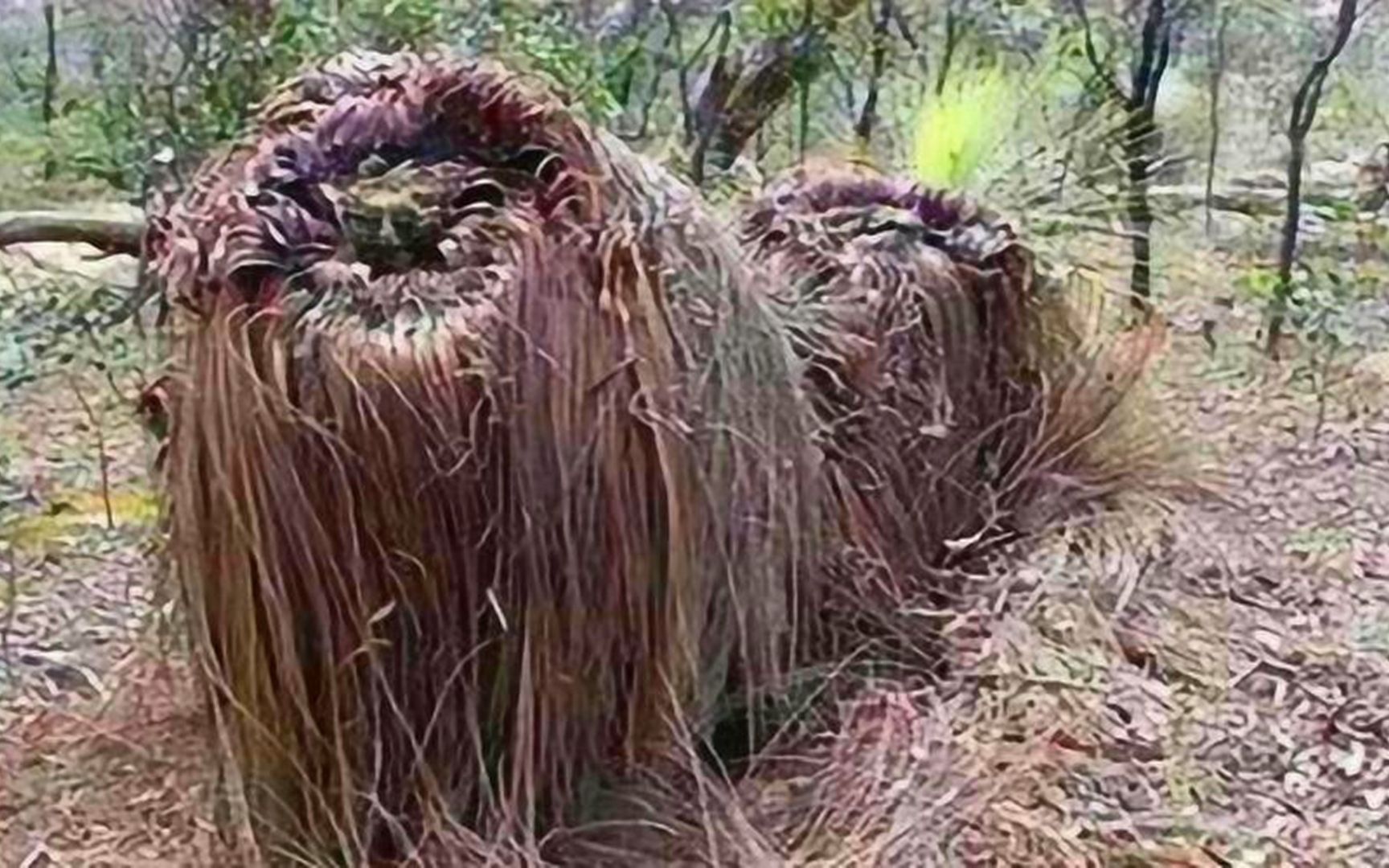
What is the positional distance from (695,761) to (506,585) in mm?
220

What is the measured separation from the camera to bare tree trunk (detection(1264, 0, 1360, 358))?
2.57 meters

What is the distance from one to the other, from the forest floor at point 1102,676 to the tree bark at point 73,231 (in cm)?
18

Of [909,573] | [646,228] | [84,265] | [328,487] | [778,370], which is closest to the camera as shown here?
[328,487]

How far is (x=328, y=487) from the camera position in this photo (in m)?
1.23

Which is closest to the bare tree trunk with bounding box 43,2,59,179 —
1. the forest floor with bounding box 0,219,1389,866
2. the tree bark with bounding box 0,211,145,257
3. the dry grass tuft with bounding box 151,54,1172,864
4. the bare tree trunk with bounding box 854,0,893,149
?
the tree bark with bounding box 0,211,145,257

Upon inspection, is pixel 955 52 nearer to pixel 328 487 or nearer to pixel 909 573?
pixel 909 573

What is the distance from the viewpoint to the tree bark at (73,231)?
7.16 ft

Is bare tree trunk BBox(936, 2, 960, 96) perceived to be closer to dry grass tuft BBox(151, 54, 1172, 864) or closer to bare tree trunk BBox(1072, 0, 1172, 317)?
bare tree trunk BBox(1072, 0, 1172, 317)

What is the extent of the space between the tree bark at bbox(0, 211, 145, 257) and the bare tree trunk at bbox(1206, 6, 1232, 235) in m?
1.59

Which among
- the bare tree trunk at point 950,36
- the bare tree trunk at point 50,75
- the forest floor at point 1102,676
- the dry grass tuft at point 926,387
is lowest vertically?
the forest floor at point 1102,676

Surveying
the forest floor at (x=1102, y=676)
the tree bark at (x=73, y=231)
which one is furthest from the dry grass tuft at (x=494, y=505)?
the tree bark at (x=73, y=231)

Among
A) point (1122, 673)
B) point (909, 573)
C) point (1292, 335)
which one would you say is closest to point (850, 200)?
point (909, 573)

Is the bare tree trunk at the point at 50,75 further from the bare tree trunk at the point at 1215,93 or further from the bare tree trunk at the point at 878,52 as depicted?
the bare tree trunk at the point at 1215,93

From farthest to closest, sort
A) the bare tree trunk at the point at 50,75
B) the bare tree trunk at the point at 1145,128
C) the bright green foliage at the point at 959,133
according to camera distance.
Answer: the bare tree trunk at the point at 50,75
the bare tree trunk at the point at 1145,128
the bright green foliage at the point at 959,133
